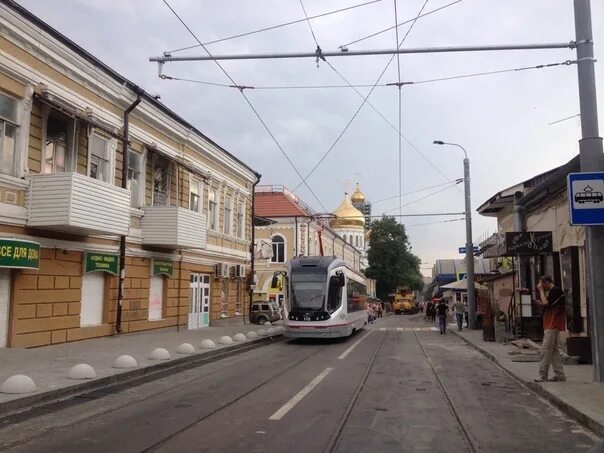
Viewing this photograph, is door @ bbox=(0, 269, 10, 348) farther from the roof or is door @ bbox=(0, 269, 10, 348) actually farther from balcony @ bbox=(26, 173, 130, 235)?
the roof

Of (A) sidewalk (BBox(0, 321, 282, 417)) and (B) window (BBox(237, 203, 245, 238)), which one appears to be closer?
(A) sidewalk (BBox(0, 321, 282, 417))

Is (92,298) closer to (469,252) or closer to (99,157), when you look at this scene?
(99,157)

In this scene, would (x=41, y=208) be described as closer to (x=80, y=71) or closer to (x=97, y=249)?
(x=97, y=249)

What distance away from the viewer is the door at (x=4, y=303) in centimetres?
1397

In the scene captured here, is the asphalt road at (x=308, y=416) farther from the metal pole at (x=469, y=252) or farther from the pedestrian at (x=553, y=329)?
the metal pole at (x=469, y=252)

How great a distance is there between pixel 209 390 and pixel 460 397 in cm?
446

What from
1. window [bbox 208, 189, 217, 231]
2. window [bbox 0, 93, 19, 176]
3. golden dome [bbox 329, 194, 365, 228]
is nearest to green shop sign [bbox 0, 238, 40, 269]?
window [bbox 0, 93, 19, 176]

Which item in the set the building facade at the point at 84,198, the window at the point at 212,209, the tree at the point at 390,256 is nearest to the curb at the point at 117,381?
the building facade at the point at 84,198

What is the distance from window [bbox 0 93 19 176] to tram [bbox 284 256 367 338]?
10.5 meters

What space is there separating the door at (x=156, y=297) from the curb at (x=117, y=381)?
17.0ft

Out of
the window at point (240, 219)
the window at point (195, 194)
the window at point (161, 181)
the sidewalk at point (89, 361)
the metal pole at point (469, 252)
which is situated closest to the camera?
the sidewalk at point (89, 361)

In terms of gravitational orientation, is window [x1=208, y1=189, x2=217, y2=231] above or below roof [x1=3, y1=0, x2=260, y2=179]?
below

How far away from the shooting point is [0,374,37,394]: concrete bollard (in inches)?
348

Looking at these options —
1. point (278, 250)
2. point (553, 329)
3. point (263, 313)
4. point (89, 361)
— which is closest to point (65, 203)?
point (89, 361)
